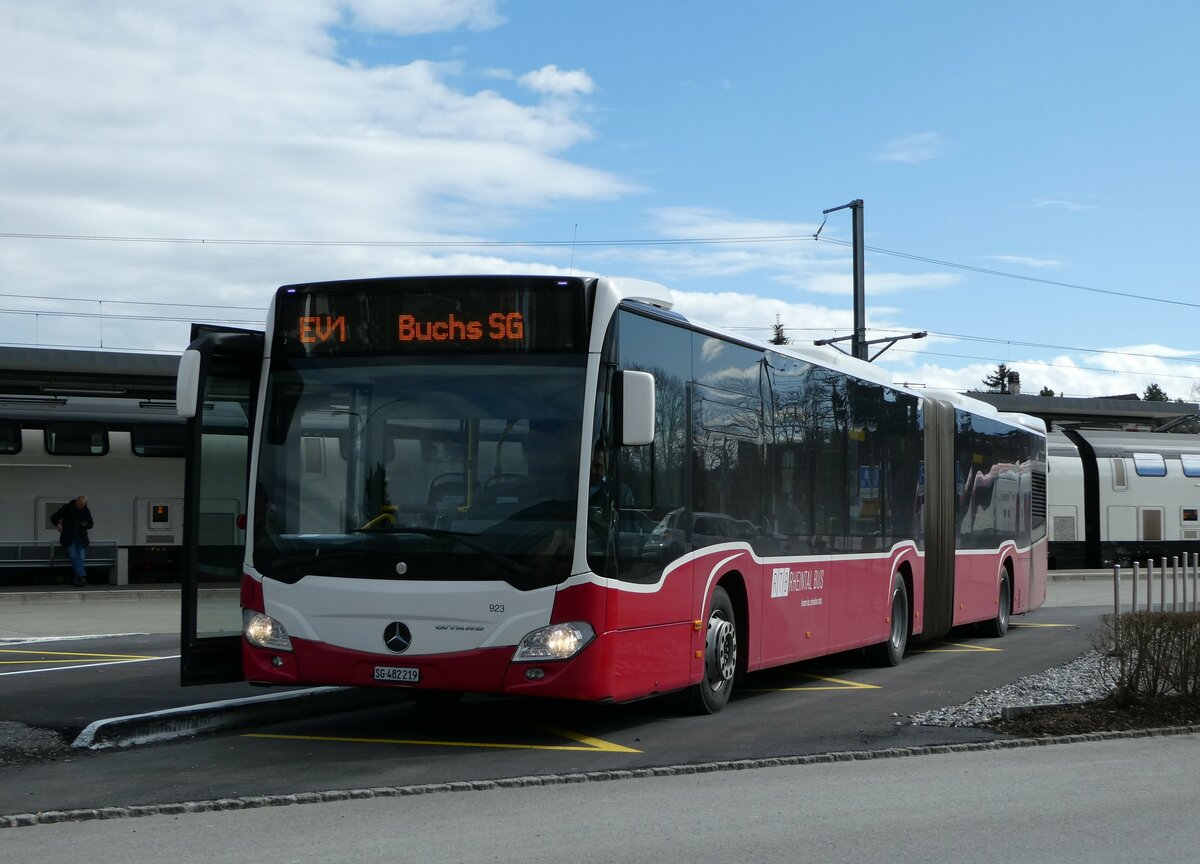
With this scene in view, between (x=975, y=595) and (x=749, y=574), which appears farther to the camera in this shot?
(x=975, y=595)

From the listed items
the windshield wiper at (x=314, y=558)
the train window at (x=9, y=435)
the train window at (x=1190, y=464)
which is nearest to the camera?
the windshield wiper at (x=314, y=558)

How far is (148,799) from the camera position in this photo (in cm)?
800

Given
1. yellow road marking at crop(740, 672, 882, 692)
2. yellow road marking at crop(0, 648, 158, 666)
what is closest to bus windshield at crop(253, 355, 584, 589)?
yellow road marking at crop(740, 672, 882, 692)

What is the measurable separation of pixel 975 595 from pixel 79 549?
16887mm

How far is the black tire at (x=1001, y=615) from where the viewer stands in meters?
20.9

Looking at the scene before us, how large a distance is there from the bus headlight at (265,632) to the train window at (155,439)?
2016 cm

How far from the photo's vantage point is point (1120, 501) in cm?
4059

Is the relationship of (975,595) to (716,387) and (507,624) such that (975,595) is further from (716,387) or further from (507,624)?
(507,624)

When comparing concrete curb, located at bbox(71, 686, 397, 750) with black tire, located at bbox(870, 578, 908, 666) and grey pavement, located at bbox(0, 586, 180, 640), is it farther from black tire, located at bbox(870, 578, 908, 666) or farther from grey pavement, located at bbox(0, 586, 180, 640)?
grey pavement, located at bbox(0, 586, 180, 640)

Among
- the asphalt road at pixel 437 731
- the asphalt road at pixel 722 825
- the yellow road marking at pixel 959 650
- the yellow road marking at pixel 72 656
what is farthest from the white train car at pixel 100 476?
the asphalt road at pixel 722 825

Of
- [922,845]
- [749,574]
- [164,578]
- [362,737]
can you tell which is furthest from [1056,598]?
[922,845]

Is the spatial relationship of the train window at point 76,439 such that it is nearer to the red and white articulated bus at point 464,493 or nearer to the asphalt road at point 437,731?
the asphalt road at point 437,731

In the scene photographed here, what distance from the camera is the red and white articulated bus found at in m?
9.59

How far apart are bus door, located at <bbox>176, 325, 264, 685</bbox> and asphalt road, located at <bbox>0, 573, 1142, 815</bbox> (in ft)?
2.17
